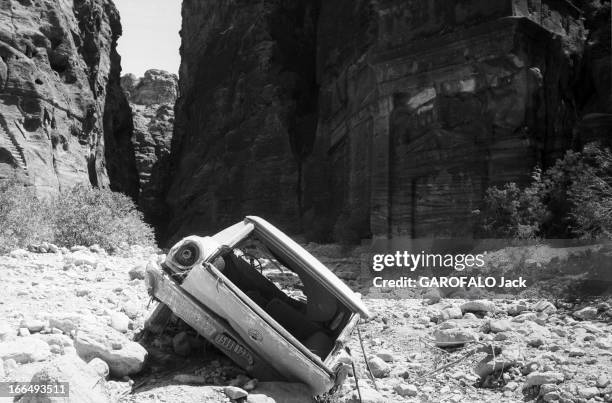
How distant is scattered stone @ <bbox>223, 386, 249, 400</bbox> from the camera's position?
4723 millimetres

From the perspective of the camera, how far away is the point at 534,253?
12.6 meters

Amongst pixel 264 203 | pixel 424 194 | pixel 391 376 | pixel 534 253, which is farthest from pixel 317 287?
pixel 264 203

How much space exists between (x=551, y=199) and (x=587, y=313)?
774 cm

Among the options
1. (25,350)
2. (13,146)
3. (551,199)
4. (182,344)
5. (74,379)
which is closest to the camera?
(74,379)

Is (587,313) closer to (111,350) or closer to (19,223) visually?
(111,350)

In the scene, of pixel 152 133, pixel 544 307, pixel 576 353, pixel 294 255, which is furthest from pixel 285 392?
pixel 152 133

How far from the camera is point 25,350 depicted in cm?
452

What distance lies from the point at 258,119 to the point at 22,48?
12.5m

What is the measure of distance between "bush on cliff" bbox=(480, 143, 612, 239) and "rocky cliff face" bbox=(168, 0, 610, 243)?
4.87ft

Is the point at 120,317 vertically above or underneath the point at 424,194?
underneath

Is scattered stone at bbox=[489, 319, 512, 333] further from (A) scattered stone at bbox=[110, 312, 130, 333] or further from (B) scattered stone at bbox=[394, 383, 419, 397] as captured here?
(A) scattered stone at bbox=[110, 312, 130, 333]

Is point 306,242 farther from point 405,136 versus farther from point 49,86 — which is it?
point 49,86

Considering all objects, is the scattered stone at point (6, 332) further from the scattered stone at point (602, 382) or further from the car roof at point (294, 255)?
the scattered stone at point (602, 382)

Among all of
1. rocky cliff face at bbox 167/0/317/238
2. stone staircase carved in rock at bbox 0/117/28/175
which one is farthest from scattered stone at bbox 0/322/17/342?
rocky cliff face at bbox 167/0/317/238
